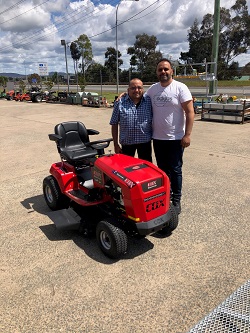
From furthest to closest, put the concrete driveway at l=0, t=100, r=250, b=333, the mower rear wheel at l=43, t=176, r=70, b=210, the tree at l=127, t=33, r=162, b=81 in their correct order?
the tree at l=127, t=33, r=162, b=81 < the mower rear wheel at l=43, t=176, r=70, b=210 < the concrete driveway at l=0, t=100, r=250, b=333

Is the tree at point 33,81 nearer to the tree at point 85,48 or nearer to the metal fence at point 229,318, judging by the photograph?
the tree at point 85,48

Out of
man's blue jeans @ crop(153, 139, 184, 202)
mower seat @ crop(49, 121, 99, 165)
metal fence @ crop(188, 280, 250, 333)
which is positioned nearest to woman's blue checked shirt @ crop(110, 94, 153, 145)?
man's blue jeans @ crop(153, 139, 184, 202)

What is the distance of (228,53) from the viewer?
48719 mm

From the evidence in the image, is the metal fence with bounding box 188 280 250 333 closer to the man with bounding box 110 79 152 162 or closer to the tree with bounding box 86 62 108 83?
the man with bounding box 110 79 152 162

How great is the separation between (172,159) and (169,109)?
1.99 ft

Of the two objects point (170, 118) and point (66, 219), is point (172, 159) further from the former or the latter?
point (66, 219)

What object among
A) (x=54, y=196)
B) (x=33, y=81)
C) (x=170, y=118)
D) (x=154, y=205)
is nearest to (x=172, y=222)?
(x=154, y=205)

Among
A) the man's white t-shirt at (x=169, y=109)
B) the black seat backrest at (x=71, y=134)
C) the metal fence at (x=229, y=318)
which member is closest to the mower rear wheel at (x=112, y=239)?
the metal fence at (x=229, y=318)

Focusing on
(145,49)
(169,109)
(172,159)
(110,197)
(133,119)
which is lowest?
(110,197)

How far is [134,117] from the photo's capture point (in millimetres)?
3270

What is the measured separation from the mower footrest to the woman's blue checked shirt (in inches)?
40.9

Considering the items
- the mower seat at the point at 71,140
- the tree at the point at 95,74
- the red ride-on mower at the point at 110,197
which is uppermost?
the tree at the point at 95,74

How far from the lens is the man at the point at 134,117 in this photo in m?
3.26

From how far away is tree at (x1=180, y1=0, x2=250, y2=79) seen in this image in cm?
4469
